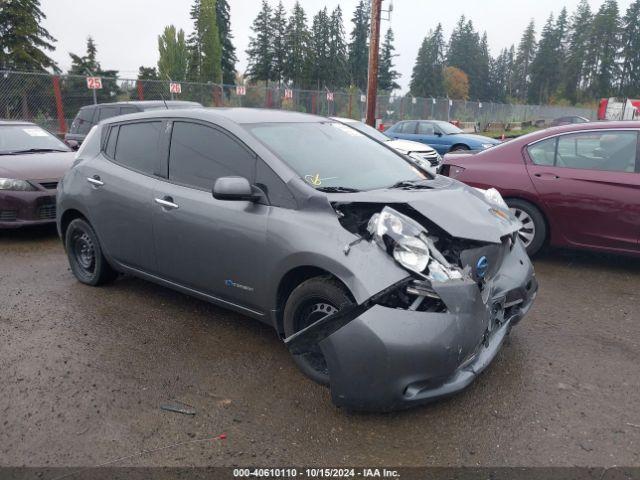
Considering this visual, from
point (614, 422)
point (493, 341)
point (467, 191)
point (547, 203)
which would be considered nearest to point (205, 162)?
point (467, 191)

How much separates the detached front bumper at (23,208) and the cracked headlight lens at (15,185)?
6cm

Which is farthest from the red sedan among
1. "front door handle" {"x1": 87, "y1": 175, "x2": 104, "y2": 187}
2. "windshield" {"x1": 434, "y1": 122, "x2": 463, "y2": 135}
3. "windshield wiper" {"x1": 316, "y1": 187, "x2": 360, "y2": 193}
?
Result: "windshield" {"x1": 434, "y1": 122, "x2": 463, "y2": 135}

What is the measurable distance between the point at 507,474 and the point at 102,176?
3829 millimetres

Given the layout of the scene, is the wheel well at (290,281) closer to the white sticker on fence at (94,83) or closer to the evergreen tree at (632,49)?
the white sticker on fence at (94,83)

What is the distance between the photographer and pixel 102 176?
4539mm

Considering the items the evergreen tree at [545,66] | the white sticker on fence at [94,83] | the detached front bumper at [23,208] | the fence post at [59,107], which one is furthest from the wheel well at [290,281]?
the evergreen tree at [545,66]

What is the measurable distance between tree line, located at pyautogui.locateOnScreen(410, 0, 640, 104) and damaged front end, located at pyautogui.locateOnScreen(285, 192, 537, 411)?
3453 inches

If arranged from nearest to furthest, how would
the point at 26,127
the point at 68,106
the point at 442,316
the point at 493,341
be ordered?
the point at 442,316 < the point at 493,341 < the point at 26,127 < the point at 68,106

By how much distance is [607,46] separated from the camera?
8312cm

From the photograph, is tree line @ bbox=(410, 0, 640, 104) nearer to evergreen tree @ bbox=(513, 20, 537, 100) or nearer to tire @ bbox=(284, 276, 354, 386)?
evergreen tree @ bbox=(513, 20, 537, 100)

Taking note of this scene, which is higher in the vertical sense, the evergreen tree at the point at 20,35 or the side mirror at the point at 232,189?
the evergreen tree at the point at 20,35

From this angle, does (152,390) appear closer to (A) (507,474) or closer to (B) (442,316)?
(B) (442,316)

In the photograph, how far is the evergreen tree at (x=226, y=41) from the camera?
71688mm

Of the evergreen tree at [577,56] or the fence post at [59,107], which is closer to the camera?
the fence post at [59,107]
